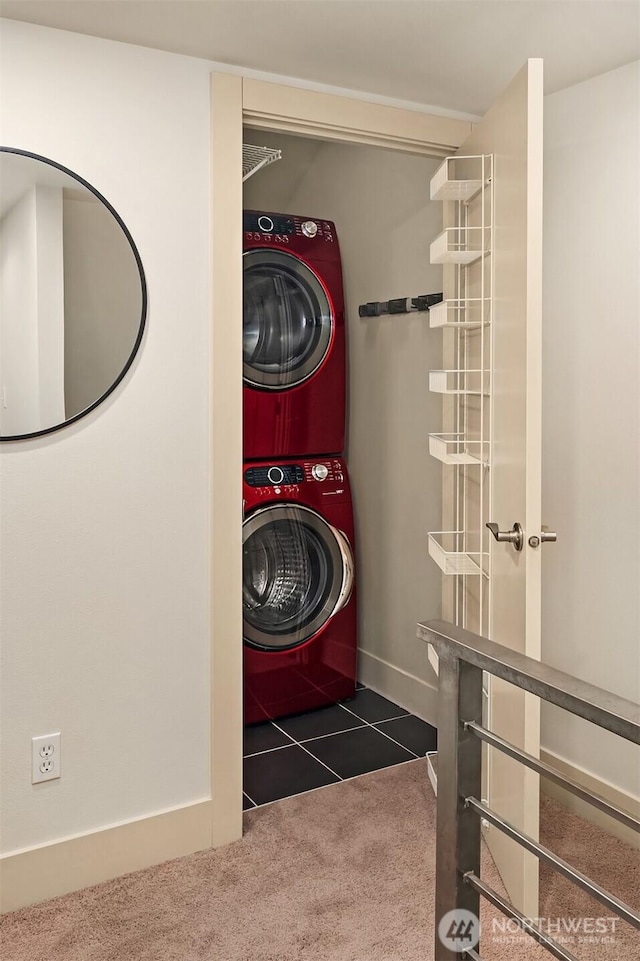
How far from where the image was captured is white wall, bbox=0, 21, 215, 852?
1928mm

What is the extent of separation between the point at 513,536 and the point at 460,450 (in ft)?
2.34

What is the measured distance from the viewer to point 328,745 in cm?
293

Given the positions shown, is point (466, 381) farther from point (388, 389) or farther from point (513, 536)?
point (388, 389)

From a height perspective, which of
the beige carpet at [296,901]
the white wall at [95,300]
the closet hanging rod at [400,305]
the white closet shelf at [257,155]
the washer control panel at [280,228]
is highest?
the white closet shelf at [257,155]

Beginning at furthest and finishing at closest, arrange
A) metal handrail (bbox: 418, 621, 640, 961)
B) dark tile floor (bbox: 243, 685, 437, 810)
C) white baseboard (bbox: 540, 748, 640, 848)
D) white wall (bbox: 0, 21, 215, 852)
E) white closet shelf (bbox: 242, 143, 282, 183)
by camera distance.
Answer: dark tile floor (bbox: 243, 685, 437, 810) < white closet shelf (bbox: 242, 143, 282, 183) < white baseboard (bbox: 540, 748, 640, 848) < white wall (bbox: 0, 21, 215, 852) < metal handrail (bbox: 418, 621, 640, 961)

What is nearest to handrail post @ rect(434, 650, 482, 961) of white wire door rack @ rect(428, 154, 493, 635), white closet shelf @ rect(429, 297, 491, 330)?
white wire door rack @ rect(428, 154, 493, 635)

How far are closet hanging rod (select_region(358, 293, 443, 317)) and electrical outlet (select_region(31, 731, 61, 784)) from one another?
75.0 inches

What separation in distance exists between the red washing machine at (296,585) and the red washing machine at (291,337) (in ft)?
0.44

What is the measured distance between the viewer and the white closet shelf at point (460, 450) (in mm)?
2174

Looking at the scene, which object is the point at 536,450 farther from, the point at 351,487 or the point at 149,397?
the point at 351,487

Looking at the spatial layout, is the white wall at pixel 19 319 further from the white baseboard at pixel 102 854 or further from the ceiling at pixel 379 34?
the white baseboard at pixel 102 854

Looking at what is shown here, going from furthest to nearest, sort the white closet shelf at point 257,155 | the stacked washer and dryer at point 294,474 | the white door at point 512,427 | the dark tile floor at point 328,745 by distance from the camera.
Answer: the stacked washer and dryer at point 294,474 < the dark tile floor at point 328,745 < the white closet shelf at point 257,155 < the white door at point 512,427

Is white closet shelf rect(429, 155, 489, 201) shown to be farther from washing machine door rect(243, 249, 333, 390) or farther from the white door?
washing machine door rect(243, 249, 333, 390)

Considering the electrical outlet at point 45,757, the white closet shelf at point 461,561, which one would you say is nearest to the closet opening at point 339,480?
the white closet shelf at point 461,561
